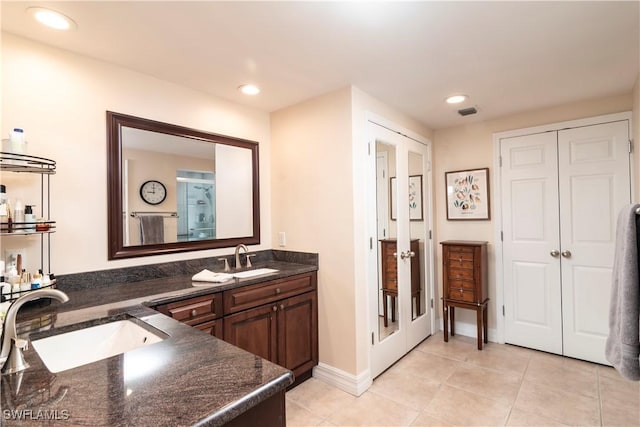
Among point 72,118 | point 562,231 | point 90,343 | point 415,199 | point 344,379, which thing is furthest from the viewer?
point 415,199

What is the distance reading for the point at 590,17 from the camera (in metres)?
1.63

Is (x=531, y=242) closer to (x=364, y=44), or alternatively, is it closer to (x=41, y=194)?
(x=364, y=44)

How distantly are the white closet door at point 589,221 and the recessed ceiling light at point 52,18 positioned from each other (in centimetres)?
381

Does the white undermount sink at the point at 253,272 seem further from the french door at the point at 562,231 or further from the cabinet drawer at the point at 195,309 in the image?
the french door at the point at 562,231

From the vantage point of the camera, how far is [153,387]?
2.69 ft

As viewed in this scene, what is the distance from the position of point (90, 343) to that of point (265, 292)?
42.1 inches

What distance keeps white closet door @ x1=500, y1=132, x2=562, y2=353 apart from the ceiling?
69 centimetres

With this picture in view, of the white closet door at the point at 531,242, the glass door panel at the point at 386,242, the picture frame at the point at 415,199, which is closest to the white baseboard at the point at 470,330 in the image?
the white closet door at the point at 531,242

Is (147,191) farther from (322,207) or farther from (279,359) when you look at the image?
(279,359)

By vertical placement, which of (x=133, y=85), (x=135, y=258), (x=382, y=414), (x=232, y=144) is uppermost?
(x=133, y=85)

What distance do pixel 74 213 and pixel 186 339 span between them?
1.35m

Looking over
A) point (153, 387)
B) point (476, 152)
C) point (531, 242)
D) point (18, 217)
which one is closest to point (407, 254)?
point (531, 242)

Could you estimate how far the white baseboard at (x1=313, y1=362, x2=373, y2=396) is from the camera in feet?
7.81

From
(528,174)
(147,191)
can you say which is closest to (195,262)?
(147,191)
